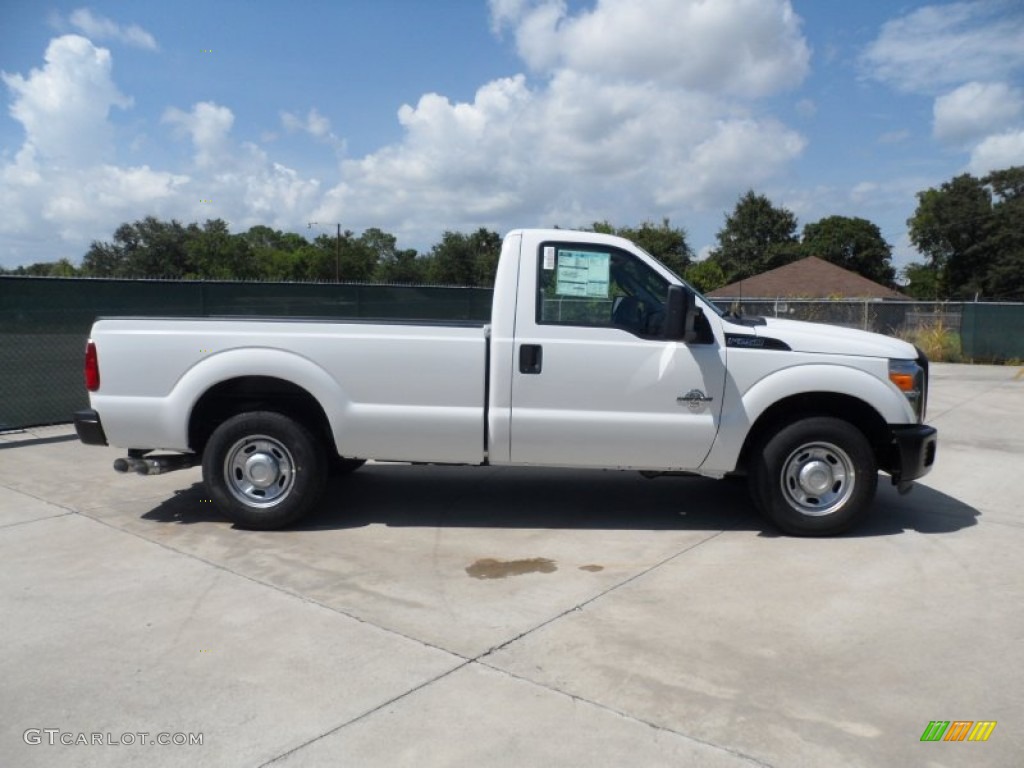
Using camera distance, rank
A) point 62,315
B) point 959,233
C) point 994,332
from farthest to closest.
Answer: point 959,233 → point 994,332 → point 62,315

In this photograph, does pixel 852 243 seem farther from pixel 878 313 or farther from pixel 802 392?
pixel 802 392

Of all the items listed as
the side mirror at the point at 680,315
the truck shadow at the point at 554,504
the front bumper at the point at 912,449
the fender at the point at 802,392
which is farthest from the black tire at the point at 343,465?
the front bumper at the point at 912,449

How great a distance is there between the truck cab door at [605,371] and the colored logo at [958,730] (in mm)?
2501

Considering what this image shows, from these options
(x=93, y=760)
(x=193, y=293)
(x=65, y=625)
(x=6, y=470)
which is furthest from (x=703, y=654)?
(x=193, y=293)

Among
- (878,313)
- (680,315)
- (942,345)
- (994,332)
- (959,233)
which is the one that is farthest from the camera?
(959,233)

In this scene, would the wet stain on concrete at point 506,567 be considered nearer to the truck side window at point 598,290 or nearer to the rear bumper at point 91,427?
the truck side window at point 598,290

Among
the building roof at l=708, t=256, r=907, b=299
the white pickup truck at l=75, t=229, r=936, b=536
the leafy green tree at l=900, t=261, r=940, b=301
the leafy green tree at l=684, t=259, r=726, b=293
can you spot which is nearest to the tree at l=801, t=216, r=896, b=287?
the leafy green tree at l=900, t=261, r=940, b=301

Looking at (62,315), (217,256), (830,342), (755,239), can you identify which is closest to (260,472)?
(830,342)

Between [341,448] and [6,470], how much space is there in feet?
13.4

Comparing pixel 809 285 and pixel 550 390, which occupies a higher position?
pixel 809 285

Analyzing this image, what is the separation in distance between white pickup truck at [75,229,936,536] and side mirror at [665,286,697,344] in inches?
0.9

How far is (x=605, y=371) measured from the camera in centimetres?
557

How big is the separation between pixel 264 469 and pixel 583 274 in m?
2.60

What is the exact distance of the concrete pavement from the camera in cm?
326
